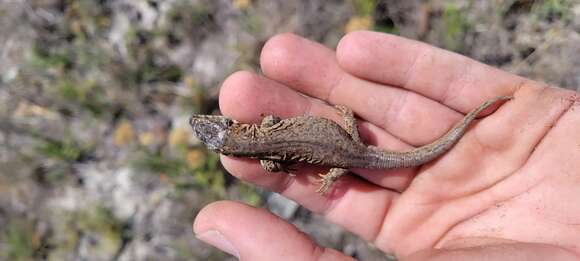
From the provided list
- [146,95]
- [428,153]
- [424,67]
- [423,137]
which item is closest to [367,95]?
[424,67]

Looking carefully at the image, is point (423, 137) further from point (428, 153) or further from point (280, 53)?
point (280, 53)

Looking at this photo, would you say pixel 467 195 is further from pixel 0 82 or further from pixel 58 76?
pixel 0 82

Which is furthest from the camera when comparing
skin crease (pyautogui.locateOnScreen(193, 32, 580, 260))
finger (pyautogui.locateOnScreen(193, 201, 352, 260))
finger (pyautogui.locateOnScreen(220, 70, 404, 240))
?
finger (pyautogui.locateOnScreen(220, 70, 404, 240))

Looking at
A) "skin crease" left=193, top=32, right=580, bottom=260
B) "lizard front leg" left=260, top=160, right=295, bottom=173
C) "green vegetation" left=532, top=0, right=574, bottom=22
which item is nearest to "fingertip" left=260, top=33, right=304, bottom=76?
"skin crease" left=193, top=32, right=580, bottom=260

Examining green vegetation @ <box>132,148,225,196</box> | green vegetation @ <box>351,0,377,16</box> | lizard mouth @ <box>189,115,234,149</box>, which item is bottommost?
green vegetation @ <box>132,148,225,196</box>

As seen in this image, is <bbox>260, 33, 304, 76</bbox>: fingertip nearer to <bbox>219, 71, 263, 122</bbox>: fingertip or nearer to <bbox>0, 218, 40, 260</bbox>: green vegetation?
<bbox>219, 71, 263, 122</bbox>: fingertip

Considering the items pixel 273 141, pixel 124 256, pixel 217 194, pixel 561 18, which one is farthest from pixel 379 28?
pixel 124 256

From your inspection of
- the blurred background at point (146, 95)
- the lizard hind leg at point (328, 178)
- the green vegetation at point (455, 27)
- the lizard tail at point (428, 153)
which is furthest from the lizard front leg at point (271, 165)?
the green vegetation at point (455, 27)
